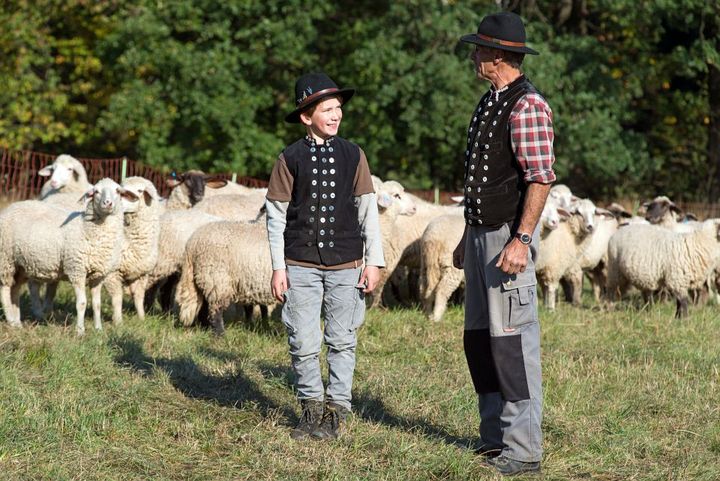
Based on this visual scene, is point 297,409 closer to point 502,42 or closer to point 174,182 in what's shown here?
point 502,42

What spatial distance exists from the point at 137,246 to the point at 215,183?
376 centimetres

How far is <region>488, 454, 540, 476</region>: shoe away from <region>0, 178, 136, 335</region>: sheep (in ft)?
15.7

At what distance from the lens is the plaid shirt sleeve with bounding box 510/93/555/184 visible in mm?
4340

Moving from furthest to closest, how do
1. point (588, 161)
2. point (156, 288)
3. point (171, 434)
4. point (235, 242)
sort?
point (588, 161)
point (156, 288)
point (235, 242)
point (171, 434)

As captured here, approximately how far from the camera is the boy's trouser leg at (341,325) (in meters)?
5.05

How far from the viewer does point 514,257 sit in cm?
432

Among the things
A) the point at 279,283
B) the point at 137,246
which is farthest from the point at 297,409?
the point at 137,246

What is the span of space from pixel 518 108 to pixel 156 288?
6474 millimetres

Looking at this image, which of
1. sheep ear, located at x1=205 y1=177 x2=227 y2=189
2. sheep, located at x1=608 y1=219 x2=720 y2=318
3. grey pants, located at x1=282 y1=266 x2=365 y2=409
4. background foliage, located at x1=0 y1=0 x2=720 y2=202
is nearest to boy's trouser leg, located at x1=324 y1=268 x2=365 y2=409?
grey pants, located at x1=282 y1=266 x2=365 y2=409

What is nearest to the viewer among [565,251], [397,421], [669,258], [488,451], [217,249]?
[488,451]

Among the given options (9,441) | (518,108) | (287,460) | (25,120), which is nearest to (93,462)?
(9,441)

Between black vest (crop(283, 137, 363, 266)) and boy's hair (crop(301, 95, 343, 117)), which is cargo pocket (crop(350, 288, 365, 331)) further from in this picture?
boy's hair (crop(301, 95, 343, 117))

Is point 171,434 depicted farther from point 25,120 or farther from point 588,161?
point 25,120

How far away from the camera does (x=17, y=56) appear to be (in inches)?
922
